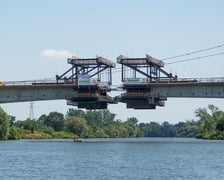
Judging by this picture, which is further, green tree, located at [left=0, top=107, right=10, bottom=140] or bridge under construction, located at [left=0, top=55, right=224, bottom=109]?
green tree, located at [left=0, top=107, right=10, bottom=140]

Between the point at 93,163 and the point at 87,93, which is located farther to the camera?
the point at 87,93

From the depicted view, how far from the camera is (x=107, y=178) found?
5206 cm

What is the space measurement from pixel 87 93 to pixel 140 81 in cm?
1010

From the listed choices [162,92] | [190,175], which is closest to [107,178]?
[190,175]

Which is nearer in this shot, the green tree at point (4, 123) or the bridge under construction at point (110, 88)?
the bridge under construction at point (110, 88)

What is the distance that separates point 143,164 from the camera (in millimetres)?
65875

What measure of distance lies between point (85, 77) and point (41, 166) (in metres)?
58.6

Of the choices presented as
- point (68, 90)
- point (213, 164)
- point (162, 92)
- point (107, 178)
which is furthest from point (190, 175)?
point (68, 90)

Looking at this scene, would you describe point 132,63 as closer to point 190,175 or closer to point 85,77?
point 85,77

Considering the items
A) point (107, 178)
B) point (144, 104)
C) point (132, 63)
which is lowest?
point (107, 178)

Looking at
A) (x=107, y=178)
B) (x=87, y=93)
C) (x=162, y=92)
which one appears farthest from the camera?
(x=87, y=93)

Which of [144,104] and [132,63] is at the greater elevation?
[132,63]

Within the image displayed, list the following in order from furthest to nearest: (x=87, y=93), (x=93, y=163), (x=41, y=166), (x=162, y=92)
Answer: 1. (x=87, y=93)
2. (x=162, y=92)
3. (x=93, y=163)
4. (x=41, y=166)

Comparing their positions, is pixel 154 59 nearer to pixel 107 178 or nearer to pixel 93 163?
pixel 93 163
